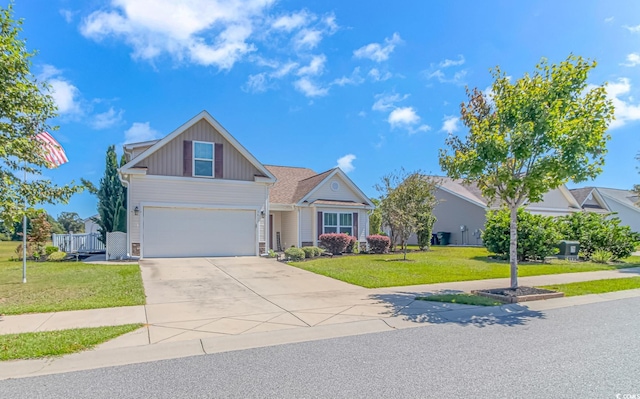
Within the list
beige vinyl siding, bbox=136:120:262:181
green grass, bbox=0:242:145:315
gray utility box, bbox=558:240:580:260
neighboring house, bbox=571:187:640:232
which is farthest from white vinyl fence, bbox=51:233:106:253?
neighboring house, bbox=571:187:640:232

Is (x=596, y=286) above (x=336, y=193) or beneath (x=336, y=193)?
beneath

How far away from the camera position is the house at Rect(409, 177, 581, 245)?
28472 millimetres

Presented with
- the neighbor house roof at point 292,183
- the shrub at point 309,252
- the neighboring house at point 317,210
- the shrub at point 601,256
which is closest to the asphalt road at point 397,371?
the shrub at point 309,252

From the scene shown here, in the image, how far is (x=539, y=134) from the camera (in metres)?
8.39

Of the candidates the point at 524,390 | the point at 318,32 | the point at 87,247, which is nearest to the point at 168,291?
the point at 524,390

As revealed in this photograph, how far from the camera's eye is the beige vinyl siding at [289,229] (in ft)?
71.7

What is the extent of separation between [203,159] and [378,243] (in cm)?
1040

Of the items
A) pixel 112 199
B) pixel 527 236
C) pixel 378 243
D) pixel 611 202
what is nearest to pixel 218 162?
pixel 112 199

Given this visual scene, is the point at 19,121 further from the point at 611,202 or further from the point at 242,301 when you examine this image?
the point at 611,202

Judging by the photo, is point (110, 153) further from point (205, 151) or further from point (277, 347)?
point (277, 347)

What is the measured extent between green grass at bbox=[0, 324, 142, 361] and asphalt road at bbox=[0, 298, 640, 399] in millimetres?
859

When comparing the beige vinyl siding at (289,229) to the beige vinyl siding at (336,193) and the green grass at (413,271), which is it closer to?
the beige vinyl siding at (336,193)

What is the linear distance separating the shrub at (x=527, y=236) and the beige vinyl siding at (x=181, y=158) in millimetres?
11712

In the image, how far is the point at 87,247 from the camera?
21.8 meters
